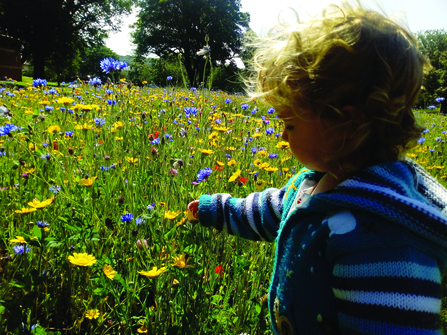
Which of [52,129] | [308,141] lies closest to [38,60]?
[52,129]

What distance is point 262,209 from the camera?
117cm

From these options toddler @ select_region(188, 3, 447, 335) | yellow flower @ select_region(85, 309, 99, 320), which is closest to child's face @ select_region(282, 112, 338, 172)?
toddler @ select_region(188, 3, 447, 335)

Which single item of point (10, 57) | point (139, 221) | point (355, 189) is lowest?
point (139, 221)

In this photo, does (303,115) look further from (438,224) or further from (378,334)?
(378,334)

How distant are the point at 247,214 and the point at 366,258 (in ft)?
1.77

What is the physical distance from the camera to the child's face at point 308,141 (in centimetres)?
84

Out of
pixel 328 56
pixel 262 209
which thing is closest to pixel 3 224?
pixel 262 209

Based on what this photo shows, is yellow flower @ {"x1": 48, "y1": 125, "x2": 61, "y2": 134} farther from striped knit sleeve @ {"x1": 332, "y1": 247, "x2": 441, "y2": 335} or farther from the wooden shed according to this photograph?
the wooden shed

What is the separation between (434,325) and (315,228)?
0.97 ft

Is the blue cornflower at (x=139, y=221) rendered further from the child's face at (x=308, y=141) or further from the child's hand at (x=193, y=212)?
the child's face at (x=308, y=141)

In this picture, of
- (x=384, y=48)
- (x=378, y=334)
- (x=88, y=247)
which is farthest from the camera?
(x=88, y=247)

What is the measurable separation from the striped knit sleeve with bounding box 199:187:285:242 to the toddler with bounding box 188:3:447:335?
0.72 ft

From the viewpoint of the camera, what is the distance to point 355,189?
75cm

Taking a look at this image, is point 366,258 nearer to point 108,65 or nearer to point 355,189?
point 355,189
